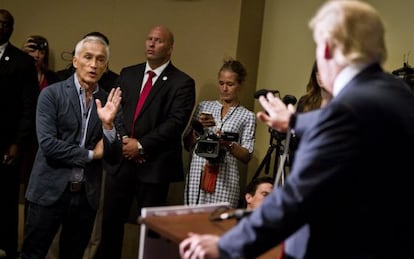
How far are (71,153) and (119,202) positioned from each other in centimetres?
93

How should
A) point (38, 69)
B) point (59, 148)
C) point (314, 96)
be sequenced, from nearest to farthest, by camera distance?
point (59, 148)
point (314, 96)
point (38, 69)

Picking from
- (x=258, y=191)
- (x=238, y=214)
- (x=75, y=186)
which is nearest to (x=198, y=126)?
(x=258, y=191)

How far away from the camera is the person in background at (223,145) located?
351 cm

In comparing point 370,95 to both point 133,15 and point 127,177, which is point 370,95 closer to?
point 127,177

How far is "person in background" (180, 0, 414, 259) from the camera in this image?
1.29m

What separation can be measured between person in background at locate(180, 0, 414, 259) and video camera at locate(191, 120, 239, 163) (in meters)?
1.98

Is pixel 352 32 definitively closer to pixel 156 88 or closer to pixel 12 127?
pixel 156 88

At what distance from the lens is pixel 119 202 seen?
11.4 feet

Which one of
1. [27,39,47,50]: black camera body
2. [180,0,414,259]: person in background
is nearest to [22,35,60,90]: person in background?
[27,39,47,50]: black camera body

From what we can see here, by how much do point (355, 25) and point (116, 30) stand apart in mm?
3409

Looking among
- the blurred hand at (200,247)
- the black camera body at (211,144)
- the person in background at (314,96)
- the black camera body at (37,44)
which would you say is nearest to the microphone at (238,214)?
the blurred hand at (200,247)

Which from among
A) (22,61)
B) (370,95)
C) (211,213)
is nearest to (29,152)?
(22,61)

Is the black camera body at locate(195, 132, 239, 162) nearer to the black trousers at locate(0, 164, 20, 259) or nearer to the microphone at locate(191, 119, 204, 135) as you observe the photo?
the microphone at locate(191, 119, 204, 135)

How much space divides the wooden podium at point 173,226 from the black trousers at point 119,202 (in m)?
1.60
